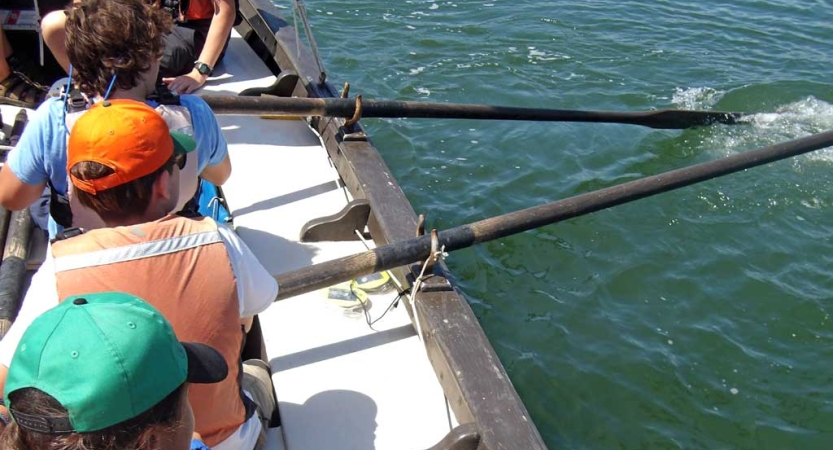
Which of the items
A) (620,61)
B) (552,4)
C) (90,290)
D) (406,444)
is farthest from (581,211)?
(552,4)

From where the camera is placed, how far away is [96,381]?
1442 millimetres

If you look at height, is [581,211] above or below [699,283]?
above

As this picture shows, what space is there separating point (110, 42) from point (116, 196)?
0.85 meters

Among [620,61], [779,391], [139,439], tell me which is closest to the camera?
[139,439]

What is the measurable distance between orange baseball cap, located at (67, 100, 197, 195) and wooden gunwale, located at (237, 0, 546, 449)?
1.31 m

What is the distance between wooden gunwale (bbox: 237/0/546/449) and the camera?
8.67ft

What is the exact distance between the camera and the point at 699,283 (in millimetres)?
5090

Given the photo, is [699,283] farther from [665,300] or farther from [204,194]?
[204,194]

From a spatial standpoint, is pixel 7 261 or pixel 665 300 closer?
pixel 7 261

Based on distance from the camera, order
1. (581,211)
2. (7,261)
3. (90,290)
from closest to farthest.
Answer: (90,290), (7,261), (581,211)

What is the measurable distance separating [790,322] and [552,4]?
575 centimetres

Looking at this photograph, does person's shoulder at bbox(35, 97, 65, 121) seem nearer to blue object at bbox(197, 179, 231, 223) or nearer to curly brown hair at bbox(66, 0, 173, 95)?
curly brown hair at bbox(66, 0, 173, 95)

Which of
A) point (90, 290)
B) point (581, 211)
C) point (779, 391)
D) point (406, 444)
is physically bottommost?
point (779, 391)

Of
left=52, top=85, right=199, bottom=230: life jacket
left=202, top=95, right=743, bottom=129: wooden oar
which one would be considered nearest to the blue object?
left=202, top=95, right=743, bottom=129: wooden oar
